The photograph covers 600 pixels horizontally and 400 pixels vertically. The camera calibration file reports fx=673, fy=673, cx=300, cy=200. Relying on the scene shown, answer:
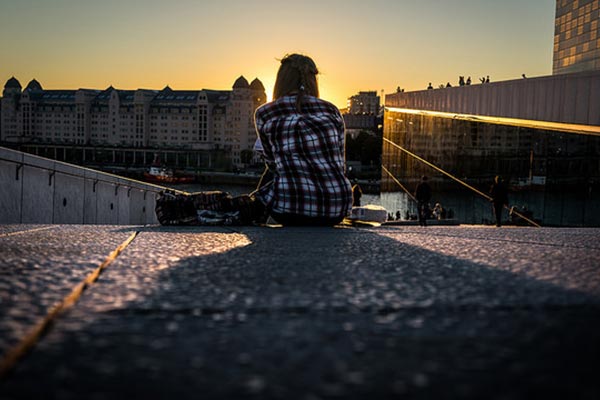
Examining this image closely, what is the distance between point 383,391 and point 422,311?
1.35 ft

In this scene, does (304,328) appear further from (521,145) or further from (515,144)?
(515,144)

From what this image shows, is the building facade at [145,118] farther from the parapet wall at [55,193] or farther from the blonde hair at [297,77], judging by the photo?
the blonde hair at [297,77]

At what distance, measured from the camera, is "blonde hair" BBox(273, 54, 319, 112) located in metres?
4.36

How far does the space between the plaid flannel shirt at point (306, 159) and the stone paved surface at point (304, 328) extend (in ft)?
7.87

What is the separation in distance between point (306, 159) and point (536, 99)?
10.4 metres

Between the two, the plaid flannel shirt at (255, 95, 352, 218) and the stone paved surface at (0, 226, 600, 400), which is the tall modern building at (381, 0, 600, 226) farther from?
the stone paved surface at (0, 226, 600, 400)

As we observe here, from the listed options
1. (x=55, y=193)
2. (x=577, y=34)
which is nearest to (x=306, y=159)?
(x=55, y=193)

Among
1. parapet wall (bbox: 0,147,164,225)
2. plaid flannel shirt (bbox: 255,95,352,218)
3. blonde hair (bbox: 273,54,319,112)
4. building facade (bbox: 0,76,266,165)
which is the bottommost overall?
parapet wall (bbox: 0,147,164,225)

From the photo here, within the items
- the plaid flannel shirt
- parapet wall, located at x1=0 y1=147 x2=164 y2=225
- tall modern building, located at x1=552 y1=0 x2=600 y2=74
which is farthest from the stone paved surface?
tall modern building, located at x1=552 y1=0 x2=600 y2=74

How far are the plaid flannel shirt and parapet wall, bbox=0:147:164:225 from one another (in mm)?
2989

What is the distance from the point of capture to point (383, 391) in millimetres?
712

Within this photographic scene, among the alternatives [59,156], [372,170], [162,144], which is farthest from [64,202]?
[59,156]

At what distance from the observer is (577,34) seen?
4494 centimetres

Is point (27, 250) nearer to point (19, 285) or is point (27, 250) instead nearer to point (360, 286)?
point (19, 285)
